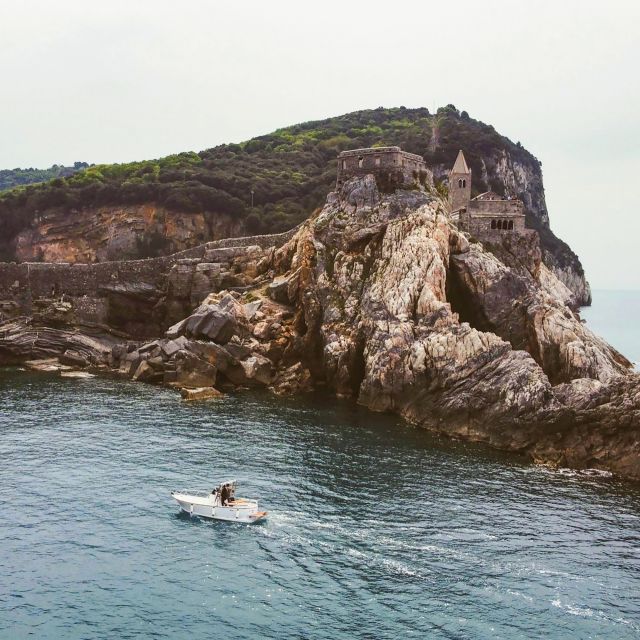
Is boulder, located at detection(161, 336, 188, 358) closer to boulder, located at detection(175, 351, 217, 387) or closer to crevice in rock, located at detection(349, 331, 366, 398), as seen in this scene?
boulder, located at detection(175, 351, 217, 387)

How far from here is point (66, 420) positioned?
72.3 m

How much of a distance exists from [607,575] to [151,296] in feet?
277

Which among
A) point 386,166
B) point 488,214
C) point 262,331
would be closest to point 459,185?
point 488,214

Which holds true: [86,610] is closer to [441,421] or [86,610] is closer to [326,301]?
[441,421]

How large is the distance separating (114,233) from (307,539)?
113 m

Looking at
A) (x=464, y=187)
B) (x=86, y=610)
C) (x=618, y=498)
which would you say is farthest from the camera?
(x=464, y=187)

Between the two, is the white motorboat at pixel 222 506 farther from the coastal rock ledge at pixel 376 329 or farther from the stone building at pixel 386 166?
the stone building at pixel 386 166

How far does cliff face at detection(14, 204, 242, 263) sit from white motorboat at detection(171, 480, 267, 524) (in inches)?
3916

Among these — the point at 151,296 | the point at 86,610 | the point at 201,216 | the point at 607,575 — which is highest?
the point at 201,216

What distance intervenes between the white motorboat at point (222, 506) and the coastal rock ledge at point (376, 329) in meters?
27.2

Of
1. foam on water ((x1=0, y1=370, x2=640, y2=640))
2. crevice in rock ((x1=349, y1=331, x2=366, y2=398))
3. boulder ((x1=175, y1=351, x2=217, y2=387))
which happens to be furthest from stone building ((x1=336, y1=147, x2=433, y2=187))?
foam on water ((x1=0, y1=370, x2=640, y2=640))

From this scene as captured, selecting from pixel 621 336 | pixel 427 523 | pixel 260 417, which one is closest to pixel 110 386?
pixel 260 417

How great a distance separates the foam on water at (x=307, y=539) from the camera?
37.6 metres

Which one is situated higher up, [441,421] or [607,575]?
[441,421]
